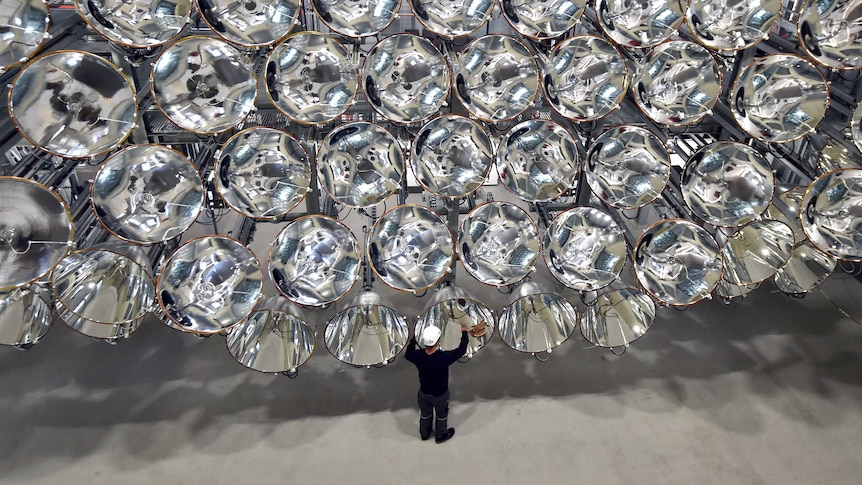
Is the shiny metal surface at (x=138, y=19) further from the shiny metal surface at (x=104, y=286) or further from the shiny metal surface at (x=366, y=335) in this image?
the shiny metal surface at (x=366, y=335)

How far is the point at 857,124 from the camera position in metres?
2.70

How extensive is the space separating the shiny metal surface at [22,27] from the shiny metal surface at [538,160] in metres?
2.08

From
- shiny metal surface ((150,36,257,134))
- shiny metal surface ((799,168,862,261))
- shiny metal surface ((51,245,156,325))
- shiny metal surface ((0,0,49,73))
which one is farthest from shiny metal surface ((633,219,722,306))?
shiny metal surface ((0,0,49,73))

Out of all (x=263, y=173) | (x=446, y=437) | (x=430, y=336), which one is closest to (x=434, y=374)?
(x=430, y=336)

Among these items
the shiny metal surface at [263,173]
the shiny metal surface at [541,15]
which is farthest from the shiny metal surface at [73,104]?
the shiny metal surface at [541,15]

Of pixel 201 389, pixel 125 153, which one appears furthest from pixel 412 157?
pixel 201 389

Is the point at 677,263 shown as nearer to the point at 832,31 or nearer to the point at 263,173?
the point at 832,31

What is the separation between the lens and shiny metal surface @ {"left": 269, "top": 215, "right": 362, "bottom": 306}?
2768 millimetres

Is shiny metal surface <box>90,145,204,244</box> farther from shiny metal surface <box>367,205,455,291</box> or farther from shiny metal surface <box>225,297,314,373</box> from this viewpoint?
shiny metal surface <box>367,205,455,291</box>

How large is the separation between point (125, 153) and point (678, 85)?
2600 millimetres

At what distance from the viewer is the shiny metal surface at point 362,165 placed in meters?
2.71

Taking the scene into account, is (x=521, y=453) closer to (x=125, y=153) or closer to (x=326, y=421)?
(x=326, y=421)

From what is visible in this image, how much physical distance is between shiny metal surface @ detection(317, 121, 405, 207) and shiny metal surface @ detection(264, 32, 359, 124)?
15cm

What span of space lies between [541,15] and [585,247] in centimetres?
116
